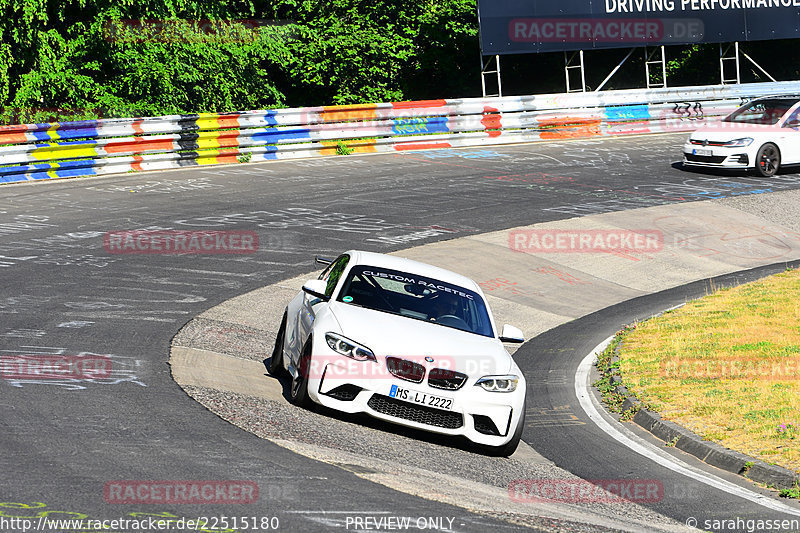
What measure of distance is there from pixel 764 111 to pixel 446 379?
2006cm

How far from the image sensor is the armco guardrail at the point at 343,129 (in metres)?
22.5

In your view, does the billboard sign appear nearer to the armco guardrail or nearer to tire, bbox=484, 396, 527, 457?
the armco guardrail

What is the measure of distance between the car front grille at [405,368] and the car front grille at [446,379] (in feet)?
0.30

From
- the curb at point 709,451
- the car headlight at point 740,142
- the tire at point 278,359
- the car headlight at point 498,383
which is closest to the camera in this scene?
the curb at point 709,451

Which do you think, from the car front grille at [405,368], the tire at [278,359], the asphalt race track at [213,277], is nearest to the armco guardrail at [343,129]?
the asphalt race track at [213,277]

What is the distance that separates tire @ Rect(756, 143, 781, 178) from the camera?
2516cm

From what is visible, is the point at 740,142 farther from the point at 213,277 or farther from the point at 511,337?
the point at 511,337

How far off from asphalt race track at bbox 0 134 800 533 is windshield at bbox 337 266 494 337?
1404mm

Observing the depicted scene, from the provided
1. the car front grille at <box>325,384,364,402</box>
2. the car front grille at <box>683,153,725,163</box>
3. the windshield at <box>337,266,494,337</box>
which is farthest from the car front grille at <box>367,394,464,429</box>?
the car front grille at <box>683,153,725,163</box>

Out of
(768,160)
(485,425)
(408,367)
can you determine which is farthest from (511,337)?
(768,160)

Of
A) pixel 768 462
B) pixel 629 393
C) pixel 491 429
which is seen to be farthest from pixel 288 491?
pixel 629 393

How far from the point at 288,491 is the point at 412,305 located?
11.2 ft

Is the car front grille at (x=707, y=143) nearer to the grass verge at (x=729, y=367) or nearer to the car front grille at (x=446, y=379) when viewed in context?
the grass verge at (x=729, y=367)

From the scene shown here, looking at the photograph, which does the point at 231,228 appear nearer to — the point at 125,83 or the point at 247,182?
the point at 247,182
